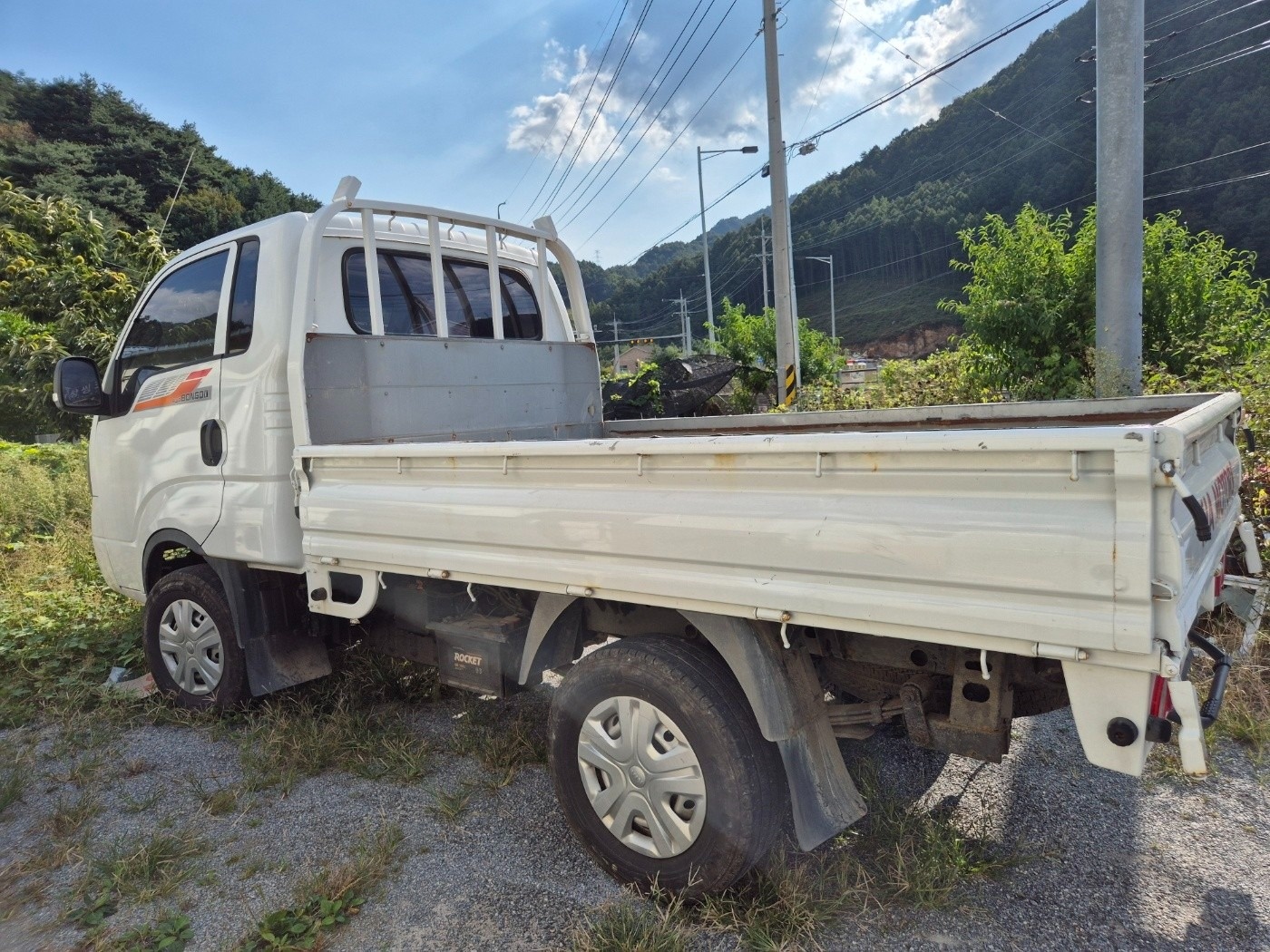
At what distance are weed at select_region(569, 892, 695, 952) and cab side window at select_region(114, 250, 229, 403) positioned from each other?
317cm

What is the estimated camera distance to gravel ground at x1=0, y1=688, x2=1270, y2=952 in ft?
7.84

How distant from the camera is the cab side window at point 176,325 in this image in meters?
4.00

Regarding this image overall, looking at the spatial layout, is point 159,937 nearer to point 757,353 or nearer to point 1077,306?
point 1077,306

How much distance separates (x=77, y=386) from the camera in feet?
13.9

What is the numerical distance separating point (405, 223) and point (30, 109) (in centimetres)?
5445

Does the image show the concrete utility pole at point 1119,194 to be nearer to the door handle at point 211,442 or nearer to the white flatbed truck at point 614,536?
the white flatbed truck at point 614,536

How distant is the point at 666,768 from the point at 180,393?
10.4 feet

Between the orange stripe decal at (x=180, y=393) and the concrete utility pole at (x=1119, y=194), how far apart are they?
564 centimetres

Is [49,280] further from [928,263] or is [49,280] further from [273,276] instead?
[928,263]

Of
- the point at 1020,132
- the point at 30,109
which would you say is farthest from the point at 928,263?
the point at 30,109

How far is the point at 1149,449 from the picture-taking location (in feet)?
5.31

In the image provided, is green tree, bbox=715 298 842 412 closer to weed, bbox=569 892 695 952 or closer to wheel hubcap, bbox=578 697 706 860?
wheel hubcap, bbox=578 697 706 860

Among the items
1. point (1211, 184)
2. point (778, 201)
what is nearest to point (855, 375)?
point (778, 201)

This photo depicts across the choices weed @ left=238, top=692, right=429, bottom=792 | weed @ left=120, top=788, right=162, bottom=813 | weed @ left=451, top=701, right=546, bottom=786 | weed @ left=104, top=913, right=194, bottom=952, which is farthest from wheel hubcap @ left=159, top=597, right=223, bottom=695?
weed @ left=104, top=913, right=194, bottom=952
